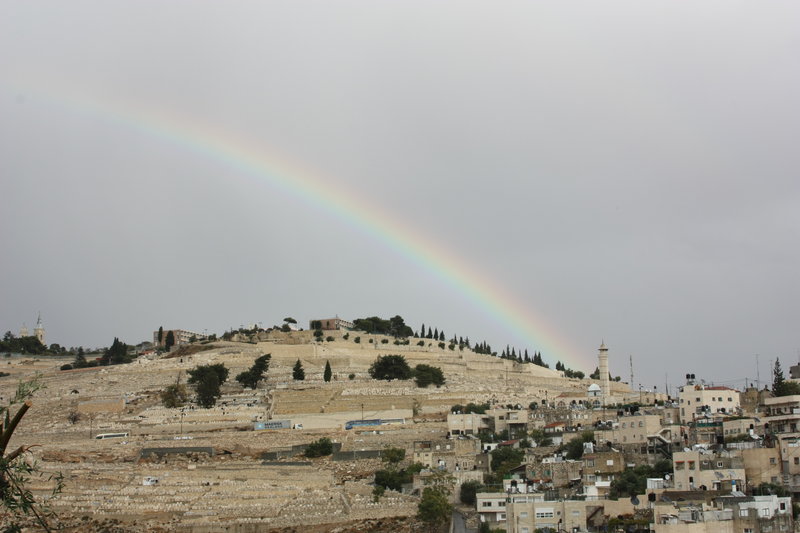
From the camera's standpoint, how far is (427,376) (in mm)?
71688

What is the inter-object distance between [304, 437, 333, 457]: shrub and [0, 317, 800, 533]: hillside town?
8 centimetres

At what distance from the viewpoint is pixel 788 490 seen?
37.3 meters

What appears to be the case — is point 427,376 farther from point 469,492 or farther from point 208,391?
point 469,492

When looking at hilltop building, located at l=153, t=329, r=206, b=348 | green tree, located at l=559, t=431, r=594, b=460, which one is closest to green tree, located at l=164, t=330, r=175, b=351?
hilltop building, located at l=153, t=329, r=206, b=348

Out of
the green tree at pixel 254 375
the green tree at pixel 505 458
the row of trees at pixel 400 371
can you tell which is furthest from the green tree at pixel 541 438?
the green tree at pixel 254 375

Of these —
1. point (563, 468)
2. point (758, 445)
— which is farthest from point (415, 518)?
point (758, 445)

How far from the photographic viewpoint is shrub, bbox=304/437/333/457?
179 ft

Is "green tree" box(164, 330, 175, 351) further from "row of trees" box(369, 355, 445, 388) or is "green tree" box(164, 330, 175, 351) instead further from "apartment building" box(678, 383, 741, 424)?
"apartment building" box(678, 383, 741, 424)

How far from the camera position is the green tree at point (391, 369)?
7281 cm

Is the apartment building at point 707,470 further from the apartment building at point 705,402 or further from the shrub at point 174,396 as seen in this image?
the shrub at point 174,396

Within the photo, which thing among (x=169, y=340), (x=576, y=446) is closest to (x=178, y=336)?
(x=169, y=340)

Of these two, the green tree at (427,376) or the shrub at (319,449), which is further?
the green tree at (427,376)

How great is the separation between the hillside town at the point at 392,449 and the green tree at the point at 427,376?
0.15 meters

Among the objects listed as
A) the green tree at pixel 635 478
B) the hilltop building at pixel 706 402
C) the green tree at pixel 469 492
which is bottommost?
the green tree at pixel 469 492
